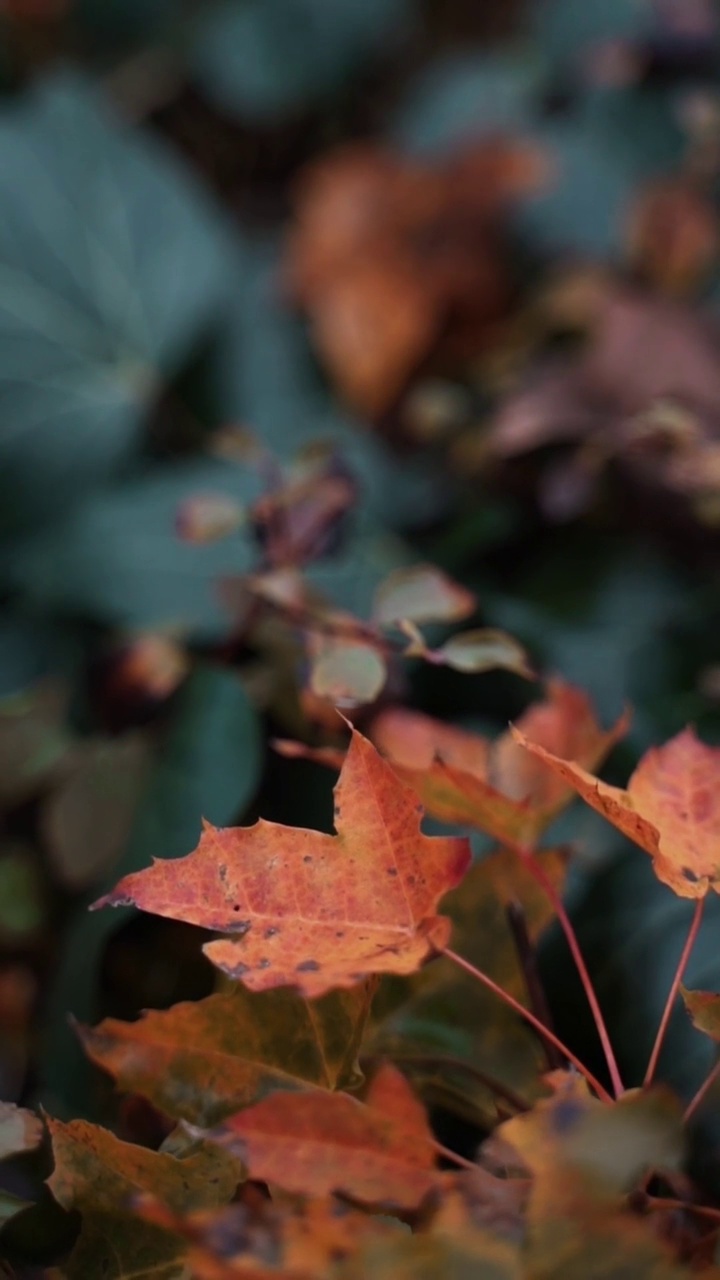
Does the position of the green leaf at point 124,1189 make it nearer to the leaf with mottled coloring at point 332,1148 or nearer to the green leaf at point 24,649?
the leaf with mottled coloring at point 332,1148

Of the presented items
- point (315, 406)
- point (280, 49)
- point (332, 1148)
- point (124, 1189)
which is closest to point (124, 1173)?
point (124, 1189)

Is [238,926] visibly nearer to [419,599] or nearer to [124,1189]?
[124,1189]

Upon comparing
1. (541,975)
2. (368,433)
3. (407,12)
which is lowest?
(541,975)

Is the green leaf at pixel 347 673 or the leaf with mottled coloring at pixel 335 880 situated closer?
the leaf with mottled coloring at pixel 335 880

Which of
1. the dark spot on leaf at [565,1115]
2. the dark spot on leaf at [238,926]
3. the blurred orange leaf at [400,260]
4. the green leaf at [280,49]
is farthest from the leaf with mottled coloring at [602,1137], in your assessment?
the green leaf at [280,49]

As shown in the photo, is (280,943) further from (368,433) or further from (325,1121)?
(368,433)

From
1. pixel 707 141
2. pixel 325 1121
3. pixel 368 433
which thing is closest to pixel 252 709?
pixel 325 1121

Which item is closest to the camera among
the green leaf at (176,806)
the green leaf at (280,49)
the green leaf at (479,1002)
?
the green leaf at (479,1002)

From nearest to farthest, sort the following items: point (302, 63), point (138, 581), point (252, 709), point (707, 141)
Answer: point (252, 709)
point (138, 581)
point (707, 141)
point (302, 63)
